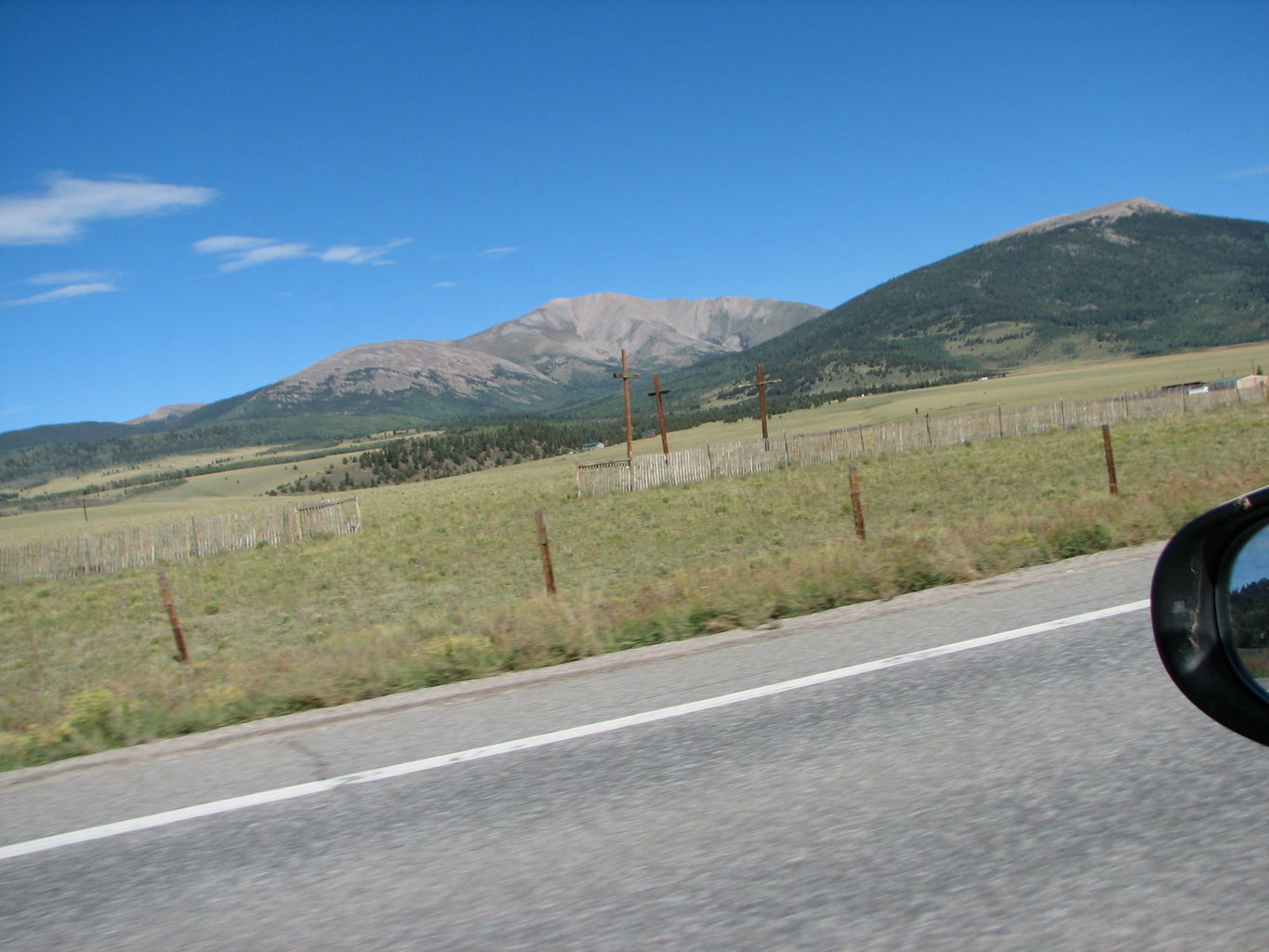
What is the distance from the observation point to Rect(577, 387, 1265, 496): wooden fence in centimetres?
4225

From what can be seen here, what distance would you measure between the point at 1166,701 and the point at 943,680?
1.07 meters

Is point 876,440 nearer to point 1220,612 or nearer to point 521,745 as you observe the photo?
point 521,745

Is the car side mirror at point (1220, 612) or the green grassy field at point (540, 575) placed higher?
the car side mirror at point (1220, 612)

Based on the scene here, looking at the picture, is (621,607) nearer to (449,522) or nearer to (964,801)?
(964,801)

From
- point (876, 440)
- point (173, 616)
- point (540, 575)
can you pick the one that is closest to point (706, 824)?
point (173, 616)

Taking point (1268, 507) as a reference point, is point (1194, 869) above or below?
below

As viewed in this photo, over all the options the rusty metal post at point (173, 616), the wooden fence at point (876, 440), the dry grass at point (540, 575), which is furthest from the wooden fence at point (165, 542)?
the rusty metal post at point (173, 616)

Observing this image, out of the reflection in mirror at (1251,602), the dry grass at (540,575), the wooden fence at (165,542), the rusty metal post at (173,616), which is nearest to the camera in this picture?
the reflection in mirror at (1251,602)

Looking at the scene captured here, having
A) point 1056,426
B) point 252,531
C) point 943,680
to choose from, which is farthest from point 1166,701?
point 1056,426

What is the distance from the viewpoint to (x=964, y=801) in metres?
3.41

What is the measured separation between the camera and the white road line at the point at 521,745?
3.92 m

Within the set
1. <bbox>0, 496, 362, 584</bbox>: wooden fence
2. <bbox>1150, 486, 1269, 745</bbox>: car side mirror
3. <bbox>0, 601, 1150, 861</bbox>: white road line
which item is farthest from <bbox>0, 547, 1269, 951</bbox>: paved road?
<bbox>0, 496, 362, 584</bbox>: wooden fence

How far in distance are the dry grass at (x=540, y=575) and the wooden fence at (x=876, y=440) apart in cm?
212

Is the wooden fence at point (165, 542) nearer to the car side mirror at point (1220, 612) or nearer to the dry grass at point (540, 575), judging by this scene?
the dry grass at point (540, 575)
